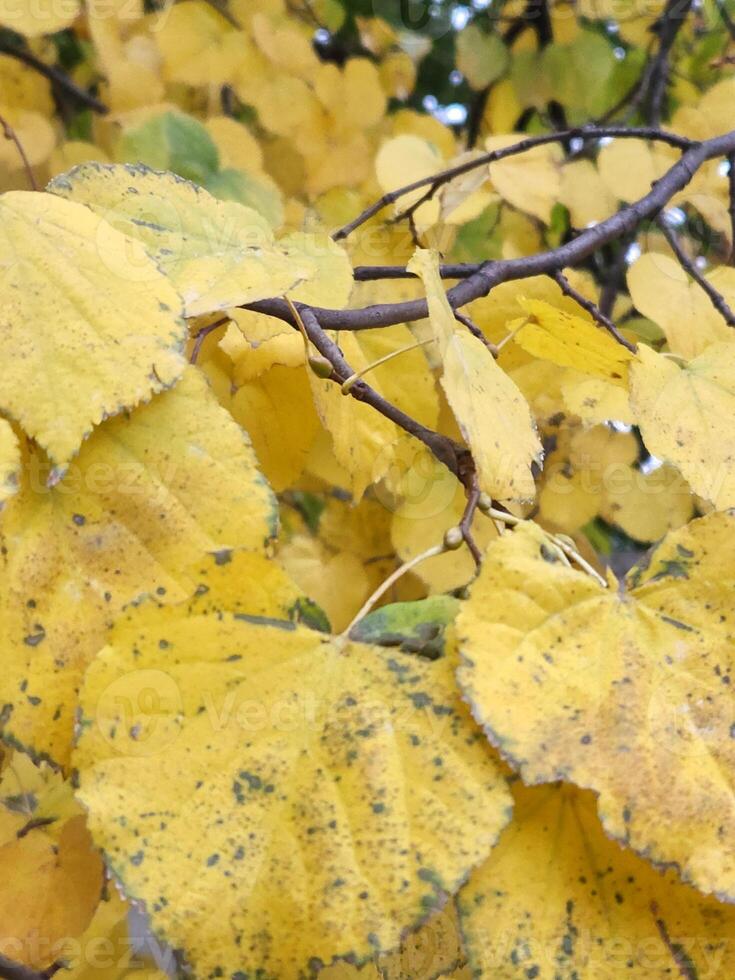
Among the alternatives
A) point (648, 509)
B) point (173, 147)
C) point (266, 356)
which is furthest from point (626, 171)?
point (266, 356)

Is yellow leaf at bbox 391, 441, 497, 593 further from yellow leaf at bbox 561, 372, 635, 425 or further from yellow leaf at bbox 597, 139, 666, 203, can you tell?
yellow leaf at bbox 597, 139, 666, 203

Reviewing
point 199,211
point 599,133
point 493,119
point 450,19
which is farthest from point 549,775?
point 450,19

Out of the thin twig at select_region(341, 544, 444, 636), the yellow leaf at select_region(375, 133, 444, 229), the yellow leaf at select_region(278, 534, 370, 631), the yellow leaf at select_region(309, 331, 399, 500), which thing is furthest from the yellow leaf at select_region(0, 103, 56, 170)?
the thin twig at select_region(341, 544, 444, 636)

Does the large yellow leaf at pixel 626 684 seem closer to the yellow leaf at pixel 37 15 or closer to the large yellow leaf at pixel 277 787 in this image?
the large yellow leaf at pixel 277 787

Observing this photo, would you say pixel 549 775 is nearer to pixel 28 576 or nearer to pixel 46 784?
pixel 28 576

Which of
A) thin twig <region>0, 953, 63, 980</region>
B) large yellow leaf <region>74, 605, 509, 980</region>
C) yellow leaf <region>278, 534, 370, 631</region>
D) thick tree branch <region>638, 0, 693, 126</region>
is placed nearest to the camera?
large yellow leaf <region>74, 605, 509, 980</region>
